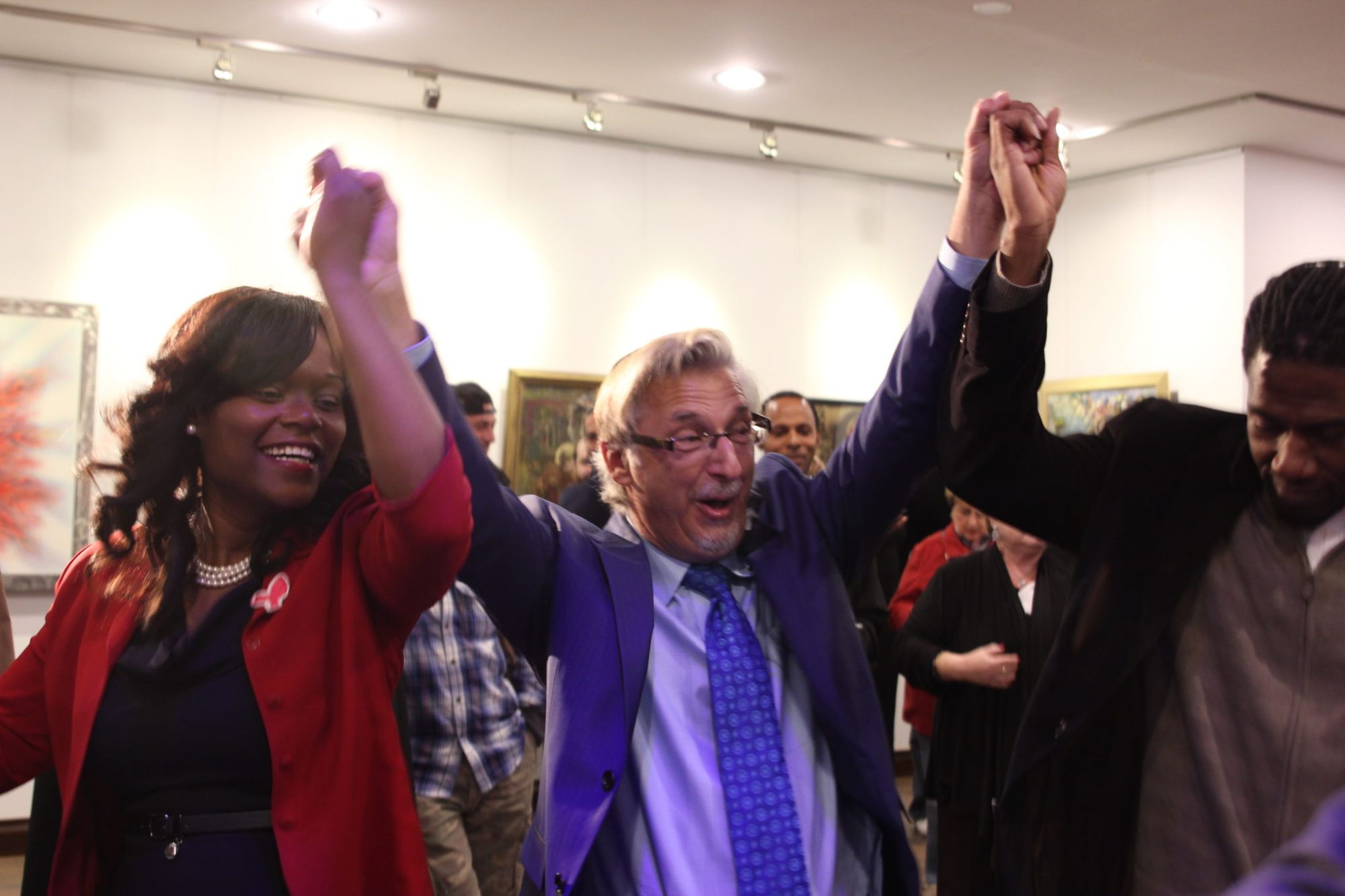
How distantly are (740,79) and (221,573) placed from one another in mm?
5025

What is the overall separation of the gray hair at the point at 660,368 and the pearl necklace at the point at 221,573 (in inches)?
24.9

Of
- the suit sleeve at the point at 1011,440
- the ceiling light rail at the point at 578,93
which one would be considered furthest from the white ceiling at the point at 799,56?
the suit sleeve at the point at 1011,440

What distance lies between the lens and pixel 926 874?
5582mm

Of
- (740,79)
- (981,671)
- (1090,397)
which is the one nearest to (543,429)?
(740,79)

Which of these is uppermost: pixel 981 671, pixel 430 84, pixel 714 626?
pixel 430 84

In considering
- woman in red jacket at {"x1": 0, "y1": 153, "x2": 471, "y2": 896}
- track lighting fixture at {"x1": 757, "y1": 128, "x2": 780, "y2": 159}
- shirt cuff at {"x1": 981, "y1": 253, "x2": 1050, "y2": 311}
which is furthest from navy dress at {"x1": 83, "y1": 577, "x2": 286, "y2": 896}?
track lighting fixture at {"x1": 757, "y1": 128, "x2": 780, "y2": 159}

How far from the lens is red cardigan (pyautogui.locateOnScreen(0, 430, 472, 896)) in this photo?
5.23 feet

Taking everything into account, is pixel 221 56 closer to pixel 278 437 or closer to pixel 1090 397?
pixel 278 437

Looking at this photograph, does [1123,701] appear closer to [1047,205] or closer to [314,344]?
[1047,205]

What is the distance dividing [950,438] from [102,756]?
1266 mm

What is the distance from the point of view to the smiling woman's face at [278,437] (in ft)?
5.78

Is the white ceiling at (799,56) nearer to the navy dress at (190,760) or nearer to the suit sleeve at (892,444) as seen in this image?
the suit sleeve at (892,444)

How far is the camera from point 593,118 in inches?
259

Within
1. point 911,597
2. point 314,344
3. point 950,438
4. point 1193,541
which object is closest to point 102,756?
point 314,344
